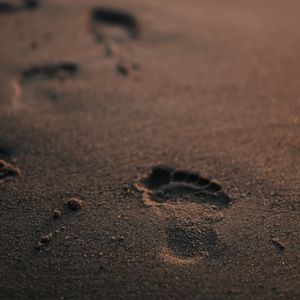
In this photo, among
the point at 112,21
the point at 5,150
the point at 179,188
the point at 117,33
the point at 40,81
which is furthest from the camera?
the point at 112,21

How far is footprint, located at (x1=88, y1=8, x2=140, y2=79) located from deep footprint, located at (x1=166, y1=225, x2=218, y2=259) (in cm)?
93

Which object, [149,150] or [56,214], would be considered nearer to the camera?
[56,214]

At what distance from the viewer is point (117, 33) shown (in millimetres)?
2332

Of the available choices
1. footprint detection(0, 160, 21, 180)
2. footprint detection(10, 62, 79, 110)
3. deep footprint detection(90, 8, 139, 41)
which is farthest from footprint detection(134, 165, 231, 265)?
deep footprint detection(90, 8, 139, 41)

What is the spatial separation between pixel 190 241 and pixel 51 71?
1159 millimetres

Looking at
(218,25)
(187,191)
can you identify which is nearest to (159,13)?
(218,25)

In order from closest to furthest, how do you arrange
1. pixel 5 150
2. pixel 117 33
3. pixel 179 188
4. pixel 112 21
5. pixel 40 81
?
1. pixel 179 188
2. pixel 5 150
3. pixel 40 81
4. pixel 117 33
5. pixel 112 21

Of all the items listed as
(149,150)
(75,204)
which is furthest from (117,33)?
(75,204)

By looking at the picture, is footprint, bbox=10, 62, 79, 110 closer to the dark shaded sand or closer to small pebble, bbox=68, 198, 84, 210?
the dark shaded sand

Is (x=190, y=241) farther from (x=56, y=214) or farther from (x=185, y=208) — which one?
(x=56, y=214)

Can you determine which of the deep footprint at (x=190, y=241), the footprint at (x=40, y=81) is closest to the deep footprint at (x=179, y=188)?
the deep footprint at (x=190, y=241)

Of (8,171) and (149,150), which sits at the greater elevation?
(149,150)

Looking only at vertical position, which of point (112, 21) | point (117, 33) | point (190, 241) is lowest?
point (190, 241)

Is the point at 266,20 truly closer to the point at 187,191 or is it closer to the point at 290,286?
the point at 187,191
